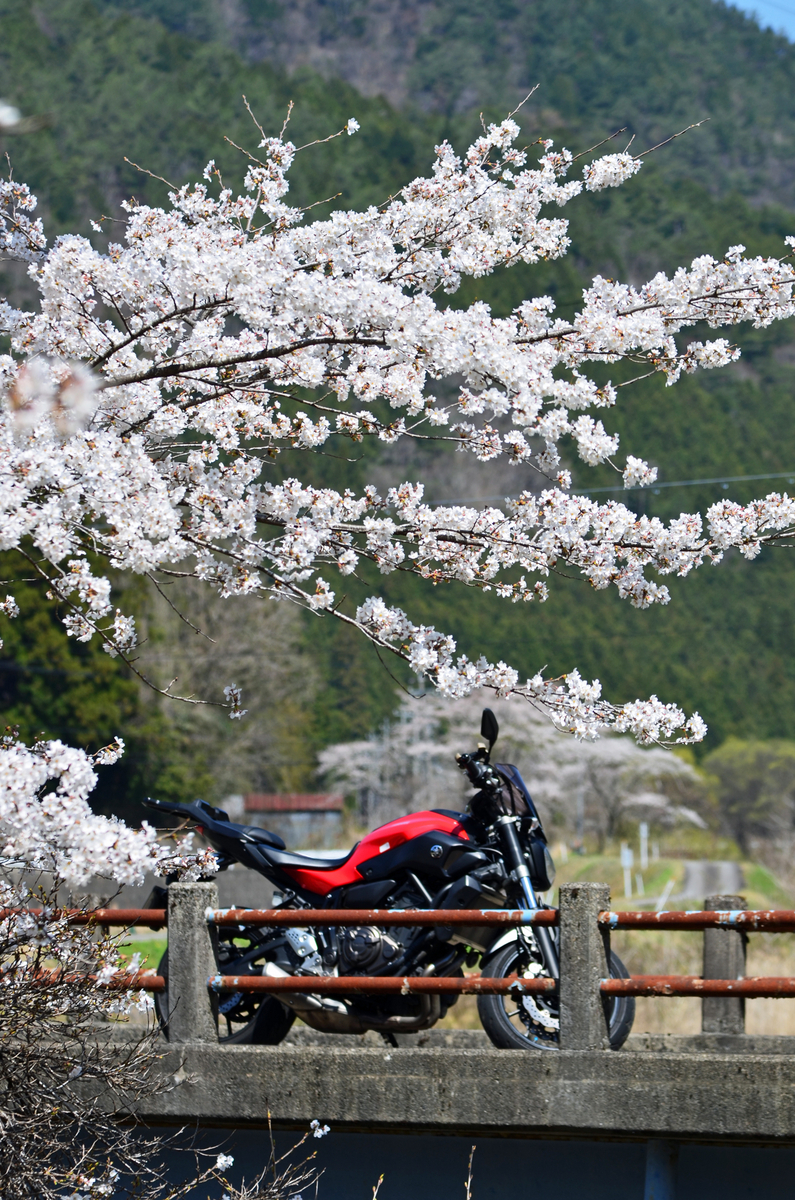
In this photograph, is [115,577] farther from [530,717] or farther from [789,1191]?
[789,1191]

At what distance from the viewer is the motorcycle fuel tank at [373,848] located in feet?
19.7

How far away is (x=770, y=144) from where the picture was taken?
145750mm

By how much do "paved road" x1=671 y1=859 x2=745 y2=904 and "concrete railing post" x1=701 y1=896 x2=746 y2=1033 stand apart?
153 feet

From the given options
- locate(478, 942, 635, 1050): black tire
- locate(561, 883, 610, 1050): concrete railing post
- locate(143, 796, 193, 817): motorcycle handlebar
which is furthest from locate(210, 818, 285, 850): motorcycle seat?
locate(561, 883, 610, 1050): concrete railing post

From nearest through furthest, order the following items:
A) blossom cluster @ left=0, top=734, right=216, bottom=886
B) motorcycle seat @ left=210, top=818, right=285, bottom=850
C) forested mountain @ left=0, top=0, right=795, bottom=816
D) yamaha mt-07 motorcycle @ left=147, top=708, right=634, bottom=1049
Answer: blossom cluster @ left=0, top=734, right=216, bottom=886
yamaha mt-07 motorcycle @ left=147, top=708, right=634, bottom=1049
motorcycle seat @ left=210, top=818, right=285, bottom=850
forested mountain @ left=0, top=0, right=795, bottom=816

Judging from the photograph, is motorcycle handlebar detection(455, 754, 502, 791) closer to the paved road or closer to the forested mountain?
the forested mountain

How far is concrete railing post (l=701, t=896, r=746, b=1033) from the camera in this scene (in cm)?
698

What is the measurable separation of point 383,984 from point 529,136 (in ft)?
366

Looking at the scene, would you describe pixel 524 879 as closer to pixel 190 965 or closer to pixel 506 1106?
pixel 506 1106

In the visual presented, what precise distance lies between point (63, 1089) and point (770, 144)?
155 m

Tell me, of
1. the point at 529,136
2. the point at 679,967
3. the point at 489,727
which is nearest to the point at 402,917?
the point at 489,727

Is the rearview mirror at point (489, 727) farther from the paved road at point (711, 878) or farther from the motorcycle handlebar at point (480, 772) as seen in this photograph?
the paved road at point (711, 878)

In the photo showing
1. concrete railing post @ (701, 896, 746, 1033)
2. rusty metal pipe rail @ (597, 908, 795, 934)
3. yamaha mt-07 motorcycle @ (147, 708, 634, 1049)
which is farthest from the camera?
concrete railing post @ (701, 896, 746, 1033)

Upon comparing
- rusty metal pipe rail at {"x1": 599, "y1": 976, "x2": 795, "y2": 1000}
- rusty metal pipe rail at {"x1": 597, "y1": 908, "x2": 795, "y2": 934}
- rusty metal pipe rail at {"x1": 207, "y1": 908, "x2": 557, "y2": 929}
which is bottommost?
rusty metal pipe rail at {"x1": 599, "y1": 976, "x2": 795, "y2": 1000}
